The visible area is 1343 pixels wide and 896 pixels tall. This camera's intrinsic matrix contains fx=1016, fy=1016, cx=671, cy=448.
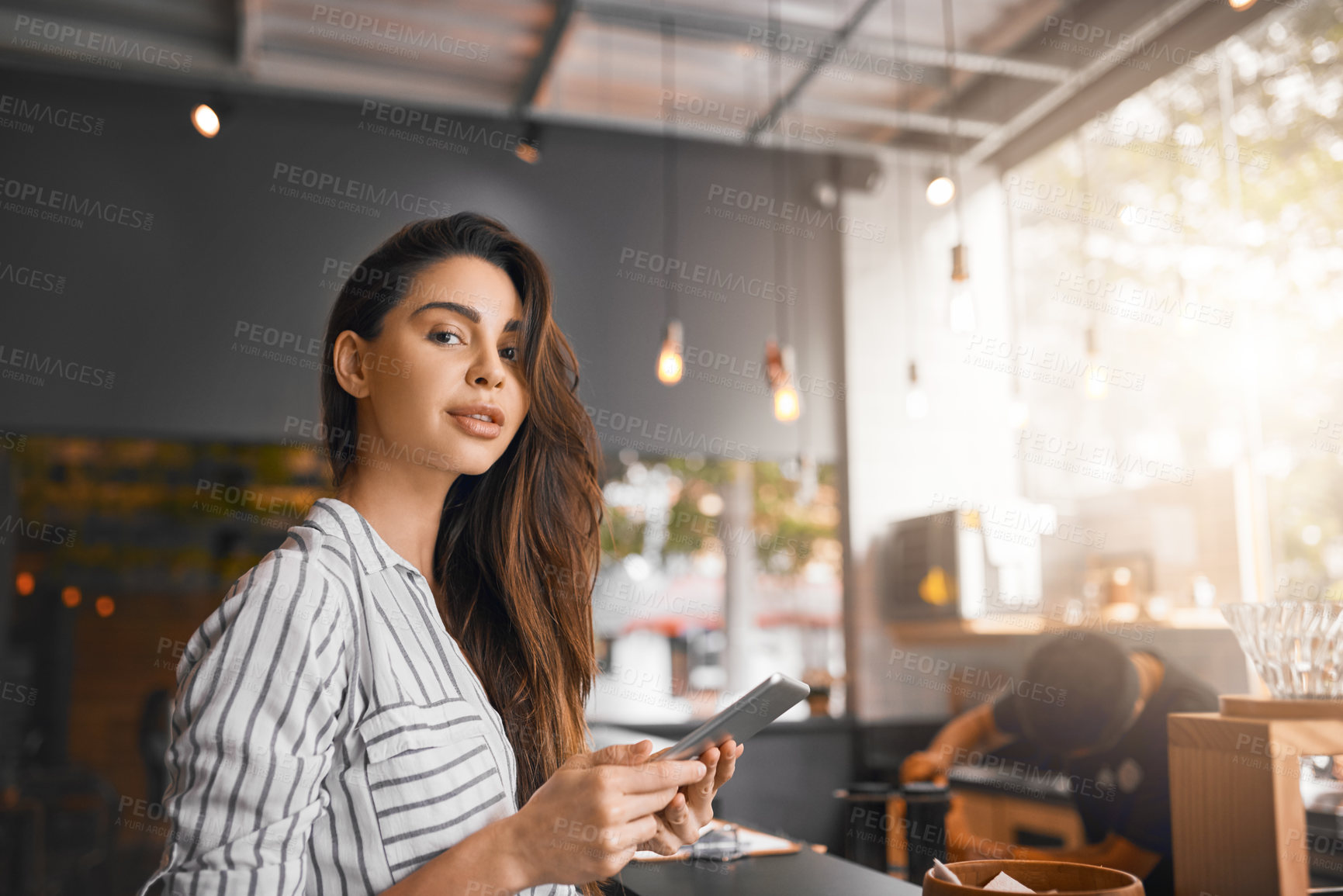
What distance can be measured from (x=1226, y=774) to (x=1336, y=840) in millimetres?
1812

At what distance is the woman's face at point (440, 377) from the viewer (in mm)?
1226

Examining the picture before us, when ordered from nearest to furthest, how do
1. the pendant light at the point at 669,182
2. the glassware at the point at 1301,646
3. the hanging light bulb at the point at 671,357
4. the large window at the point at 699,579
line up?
the glassware at the point at 1301,646, the hanging light bulb at the point at 671,357, the pendant light at the point at 669,182, the large window at the point at 699,579

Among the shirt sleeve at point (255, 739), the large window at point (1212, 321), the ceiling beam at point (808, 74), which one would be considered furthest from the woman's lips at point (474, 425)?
the ceiling beam at point (808, 74)

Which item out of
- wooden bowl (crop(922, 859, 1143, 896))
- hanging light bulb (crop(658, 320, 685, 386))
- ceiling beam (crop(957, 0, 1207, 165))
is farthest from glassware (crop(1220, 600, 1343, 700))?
ceiling beam (crop(957, 0, 1207, 165))

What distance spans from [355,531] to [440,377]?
0.69ft

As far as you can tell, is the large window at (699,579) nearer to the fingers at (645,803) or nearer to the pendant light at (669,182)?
the pendant light at (669,182)

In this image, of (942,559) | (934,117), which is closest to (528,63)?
(934,117)

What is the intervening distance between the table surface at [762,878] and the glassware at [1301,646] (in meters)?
0.64

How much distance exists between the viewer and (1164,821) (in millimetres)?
2594

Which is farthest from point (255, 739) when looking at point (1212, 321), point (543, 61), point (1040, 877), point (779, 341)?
point (779, 341)

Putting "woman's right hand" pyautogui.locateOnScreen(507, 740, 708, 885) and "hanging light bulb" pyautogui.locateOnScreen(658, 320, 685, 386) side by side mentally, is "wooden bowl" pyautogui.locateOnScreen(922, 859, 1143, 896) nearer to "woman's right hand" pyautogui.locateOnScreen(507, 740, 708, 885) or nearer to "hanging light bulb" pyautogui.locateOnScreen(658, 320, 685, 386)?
"woman's right hand" pyautogui.locateOnScreen(507, 740, 708, 885)

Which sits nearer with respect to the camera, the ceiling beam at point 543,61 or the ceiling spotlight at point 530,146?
the ceiling beam at point 543,61

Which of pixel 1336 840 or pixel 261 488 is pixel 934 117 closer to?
pixel 1336 840

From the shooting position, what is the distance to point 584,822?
38.3 inches
